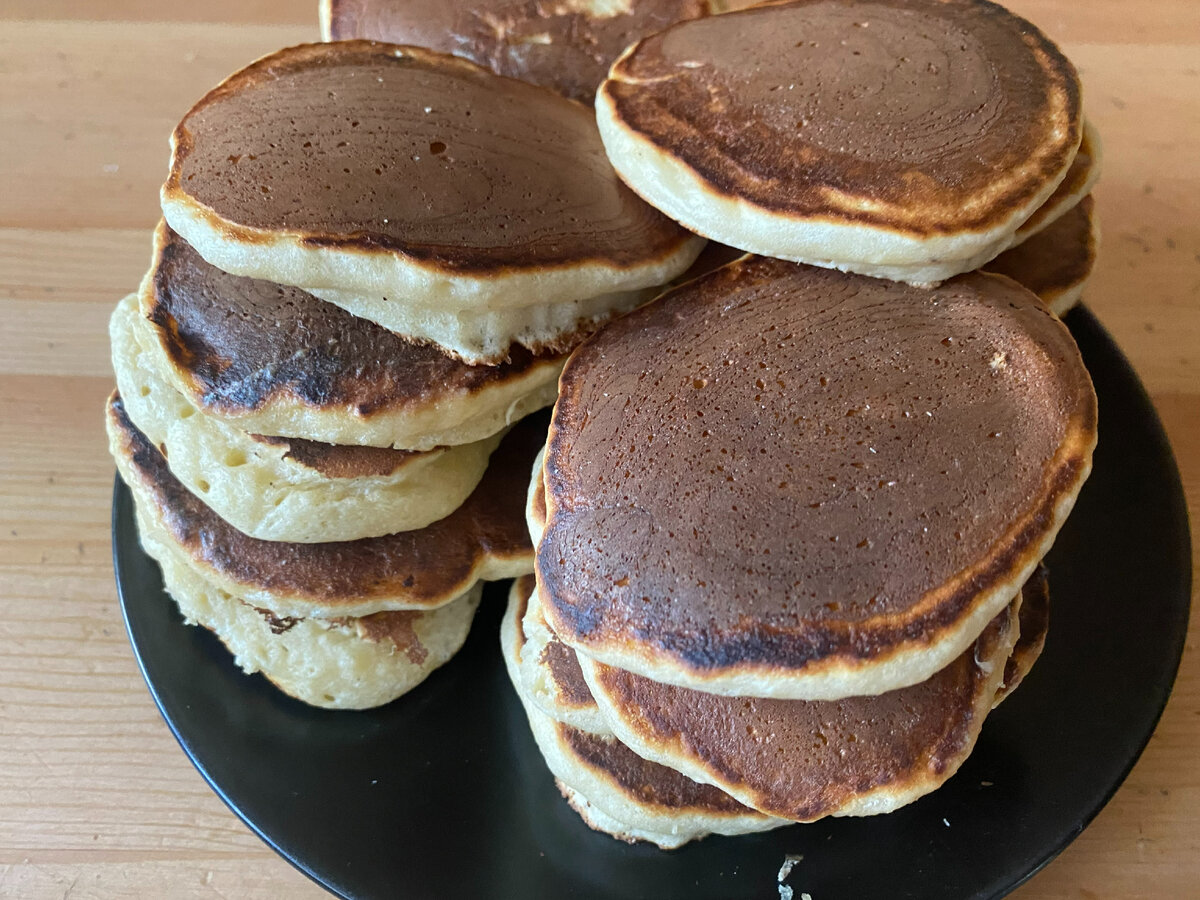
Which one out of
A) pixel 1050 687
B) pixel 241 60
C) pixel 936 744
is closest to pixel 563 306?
pixel 936 744

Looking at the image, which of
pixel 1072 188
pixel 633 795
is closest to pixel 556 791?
pixel 633 795

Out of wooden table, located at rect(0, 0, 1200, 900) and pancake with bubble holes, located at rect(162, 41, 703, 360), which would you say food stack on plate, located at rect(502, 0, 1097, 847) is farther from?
wooden table, located at rect(0, 0, 1200, 900)

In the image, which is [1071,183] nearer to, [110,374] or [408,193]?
[408,193]

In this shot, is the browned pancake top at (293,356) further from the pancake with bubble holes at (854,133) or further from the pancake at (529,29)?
the pancake at (529,29)

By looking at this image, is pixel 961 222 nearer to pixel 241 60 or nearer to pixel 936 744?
pixel 936 744

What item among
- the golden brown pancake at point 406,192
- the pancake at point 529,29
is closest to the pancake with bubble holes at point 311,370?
the golden brown pancake at point 406,192
